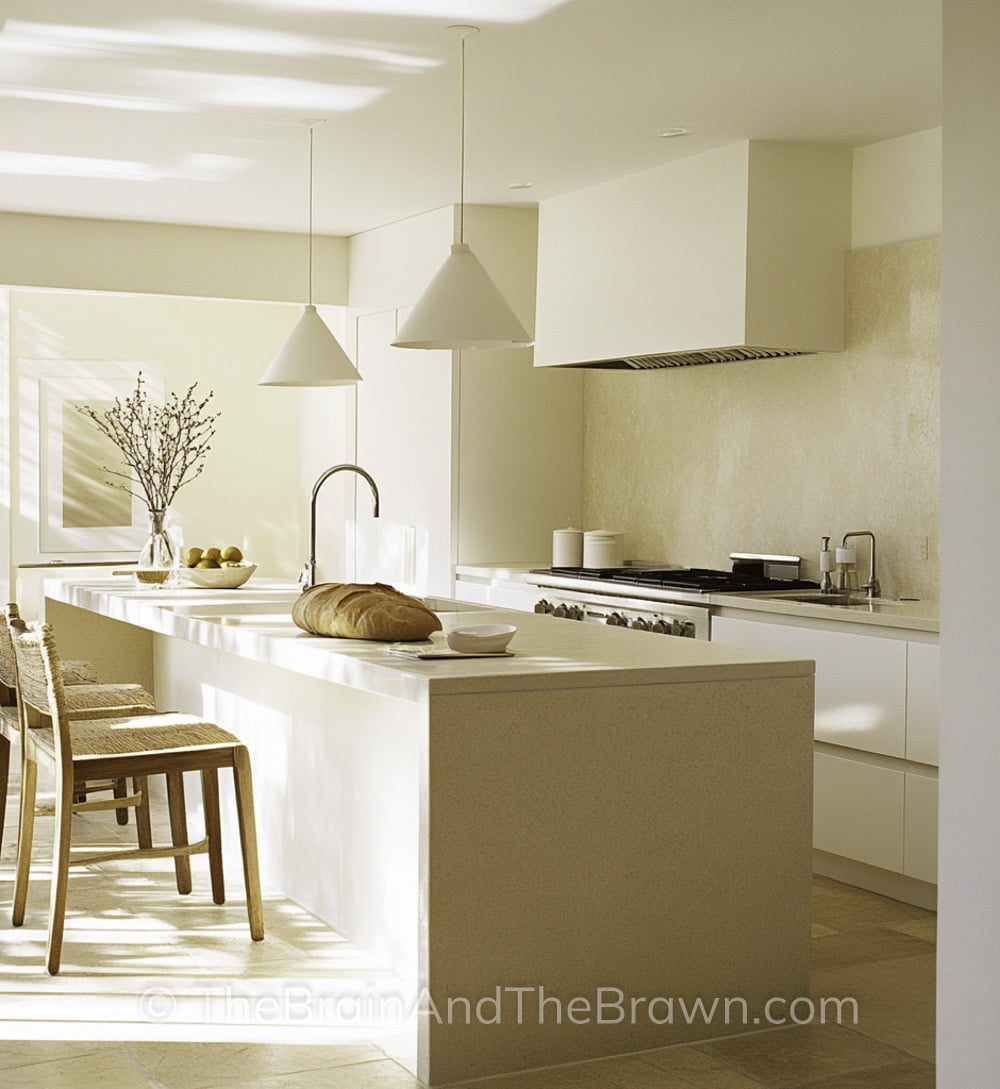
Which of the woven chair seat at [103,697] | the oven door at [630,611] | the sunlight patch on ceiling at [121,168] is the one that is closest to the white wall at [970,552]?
the oven door at [630,611]

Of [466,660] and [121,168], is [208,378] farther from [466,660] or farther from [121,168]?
[466,660]

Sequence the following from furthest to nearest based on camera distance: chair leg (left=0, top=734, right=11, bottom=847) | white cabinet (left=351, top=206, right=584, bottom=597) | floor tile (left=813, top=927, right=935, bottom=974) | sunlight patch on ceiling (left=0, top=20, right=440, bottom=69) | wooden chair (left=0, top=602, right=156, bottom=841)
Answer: white cabinet (left=351, top=206, right=584, bottom=597), chair leg (left=0, top=734, right=11, bottom=847), wooden chair (left=0, top=602, right=156, bottom=841), sunlight patch on ceiling (left=0, top=20, right=440, bottom=69), floor tile (left=813, top=927, right=935, bottom=974)

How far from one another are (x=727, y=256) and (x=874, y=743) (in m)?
1.85

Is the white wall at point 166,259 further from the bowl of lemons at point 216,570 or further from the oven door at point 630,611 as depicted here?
the oven door at point 630,611

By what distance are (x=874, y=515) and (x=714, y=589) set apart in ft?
2.11

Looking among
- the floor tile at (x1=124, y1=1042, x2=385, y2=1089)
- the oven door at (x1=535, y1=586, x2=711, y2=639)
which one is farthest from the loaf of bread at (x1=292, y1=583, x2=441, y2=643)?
the oven door at (x1=535, y1=586, x2=711, y2=639)

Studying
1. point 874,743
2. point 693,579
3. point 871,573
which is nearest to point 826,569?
point 871,573

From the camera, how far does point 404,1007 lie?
10.6 feet

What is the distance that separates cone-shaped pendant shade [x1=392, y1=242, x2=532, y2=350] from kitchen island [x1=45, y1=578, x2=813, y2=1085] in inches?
31.0

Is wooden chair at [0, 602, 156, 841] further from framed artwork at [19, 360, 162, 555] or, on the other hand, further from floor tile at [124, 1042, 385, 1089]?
framed artwork at [19, 360, 162, 555]

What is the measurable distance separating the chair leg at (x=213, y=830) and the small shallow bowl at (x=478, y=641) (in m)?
1.01

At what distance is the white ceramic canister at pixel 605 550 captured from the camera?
234 inches

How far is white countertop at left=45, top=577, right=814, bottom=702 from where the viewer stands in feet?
9.37

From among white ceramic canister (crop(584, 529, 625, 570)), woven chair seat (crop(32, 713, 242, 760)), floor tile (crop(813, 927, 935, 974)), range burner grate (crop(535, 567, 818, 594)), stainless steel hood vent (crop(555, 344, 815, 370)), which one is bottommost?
floor tile (crop(813, 927, 935, 974))
